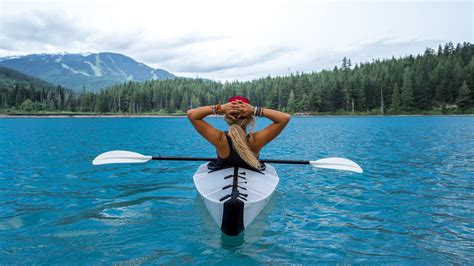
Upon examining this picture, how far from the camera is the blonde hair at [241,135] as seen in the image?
300 inches

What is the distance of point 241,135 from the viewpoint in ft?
25.2

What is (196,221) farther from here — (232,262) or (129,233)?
(232,262)

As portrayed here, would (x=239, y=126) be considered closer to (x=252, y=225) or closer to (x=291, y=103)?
(x=252, y=225)

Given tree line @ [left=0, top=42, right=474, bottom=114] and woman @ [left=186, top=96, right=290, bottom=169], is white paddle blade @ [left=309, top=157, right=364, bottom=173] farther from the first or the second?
tree line @ [left=0, top=42, right=474, bottom=114]

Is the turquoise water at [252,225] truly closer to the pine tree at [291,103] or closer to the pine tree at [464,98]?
the pine tree at [464,98]

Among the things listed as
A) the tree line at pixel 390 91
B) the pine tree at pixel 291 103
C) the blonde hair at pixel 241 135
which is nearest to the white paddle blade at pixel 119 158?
the blonde hair at pixel 241 135

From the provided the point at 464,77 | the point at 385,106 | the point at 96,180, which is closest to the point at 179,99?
the point at 385,106

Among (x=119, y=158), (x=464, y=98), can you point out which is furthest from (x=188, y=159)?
(x=464, y=98)

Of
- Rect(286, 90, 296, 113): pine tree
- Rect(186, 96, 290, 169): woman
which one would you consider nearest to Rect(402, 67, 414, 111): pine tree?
Rect(286, 90, 296, 113): pine tree

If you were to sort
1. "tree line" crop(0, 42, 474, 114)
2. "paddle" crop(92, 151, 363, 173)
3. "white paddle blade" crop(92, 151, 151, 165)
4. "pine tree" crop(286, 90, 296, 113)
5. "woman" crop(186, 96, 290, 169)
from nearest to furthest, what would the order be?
"woman" crop(186, 96, 290, 169), "paddle" crop(92, 151, 363, 173), "white paddle blade" crop(92, 151, 151, 165), "tree line" crop(0, 42, 474, 114), "pine tree" crop(286, 90, 296, 113)

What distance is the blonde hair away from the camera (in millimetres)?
7613

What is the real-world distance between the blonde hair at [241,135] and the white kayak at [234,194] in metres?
0.48

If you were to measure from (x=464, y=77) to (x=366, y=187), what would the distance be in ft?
448

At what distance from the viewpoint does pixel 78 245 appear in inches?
275
